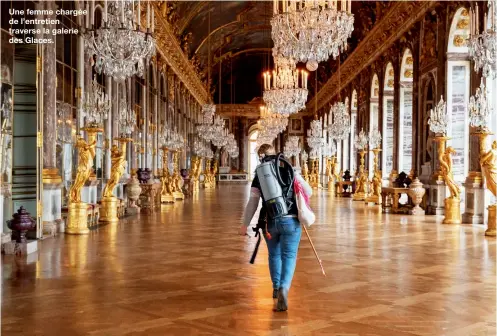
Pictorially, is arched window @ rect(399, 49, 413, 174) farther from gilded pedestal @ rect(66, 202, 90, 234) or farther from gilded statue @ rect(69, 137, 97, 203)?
gilded pedestal @ rect(66, 202, 90, 234)

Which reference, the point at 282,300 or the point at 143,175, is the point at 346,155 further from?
the point at 282,300

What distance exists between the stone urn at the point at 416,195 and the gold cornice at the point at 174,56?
930cm

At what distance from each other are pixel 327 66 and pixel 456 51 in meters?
19.6

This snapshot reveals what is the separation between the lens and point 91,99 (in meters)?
9.78

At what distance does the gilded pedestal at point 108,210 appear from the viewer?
11289 mm

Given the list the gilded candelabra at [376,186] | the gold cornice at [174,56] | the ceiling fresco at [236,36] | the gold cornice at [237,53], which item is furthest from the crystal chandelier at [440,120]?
the gold cornice at [237,53]

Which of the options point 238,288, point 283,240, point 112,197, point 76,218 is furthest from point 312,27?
point 112,197

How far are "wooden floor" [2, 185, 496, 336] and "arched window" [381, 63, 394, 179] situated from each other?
35.5 ft

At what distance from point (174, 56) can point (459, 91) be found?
13096 mm

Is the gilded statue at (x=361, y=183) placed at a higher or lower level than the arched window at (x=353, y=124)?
lower

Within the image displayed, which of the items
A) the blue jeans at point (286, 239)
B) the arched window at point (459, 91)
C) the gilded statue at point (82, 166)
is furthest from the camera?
the arched window at point (459, 91)

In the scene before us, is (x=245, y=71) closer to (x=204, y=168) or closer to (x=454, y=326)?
(x=204, y=168)

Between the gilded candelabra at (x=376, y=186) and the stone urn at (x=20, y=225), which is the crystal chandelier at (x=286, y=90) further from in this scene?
the stone urn at (x=20, y=225)

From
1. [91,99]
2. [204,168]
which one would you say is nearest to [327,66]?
[204,168]
